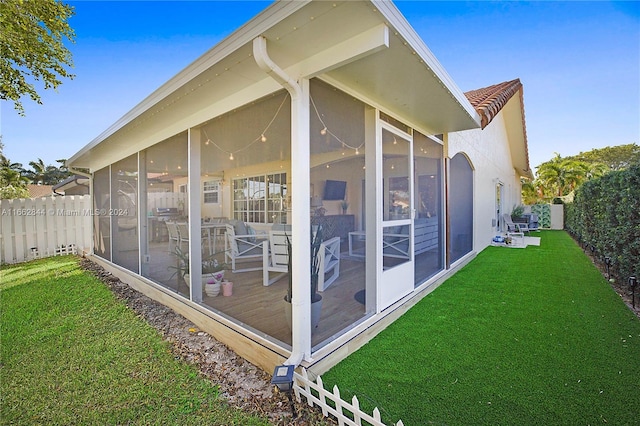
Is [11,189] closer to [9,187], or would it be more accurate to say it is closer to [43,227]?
[9,187]

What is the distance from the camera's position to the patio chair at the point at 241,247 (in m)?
4.68

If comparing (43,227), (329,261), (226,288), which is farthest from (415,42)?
(43,227)

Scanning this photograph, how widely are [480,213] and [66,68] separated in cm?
1072

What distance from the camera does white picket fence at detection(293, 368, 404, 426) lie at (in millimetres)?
1740

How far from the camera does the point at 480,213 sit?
8148 mm

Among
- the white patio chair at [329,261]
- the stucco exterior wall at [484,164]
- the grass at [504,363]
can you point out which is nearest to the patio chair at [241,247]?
the white patio chair at [329,261]

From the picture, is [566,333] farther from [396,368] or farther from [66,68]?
[66,68]

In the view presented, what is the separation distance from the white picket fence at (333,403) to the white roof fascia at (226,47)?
2.39 m

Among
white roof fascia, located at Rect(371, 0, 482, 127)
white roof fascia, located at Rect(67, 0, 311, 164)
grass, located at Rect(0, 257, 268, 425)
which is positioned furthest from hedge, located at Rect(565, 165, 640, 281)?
grass, located at Rect(0, 257, 268, 425)

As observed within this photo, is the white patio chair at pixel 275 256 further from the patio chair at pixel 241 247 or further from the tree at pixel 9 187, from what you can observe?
the tree at pixel 9 187

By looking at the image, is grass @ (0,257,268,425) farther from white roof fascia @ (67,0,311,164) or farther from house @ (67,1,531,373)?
white roof fascia @ (67,0,311,164)

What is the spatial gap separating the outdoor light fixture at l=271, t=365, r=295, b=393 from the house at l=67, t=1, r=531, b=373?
163mm

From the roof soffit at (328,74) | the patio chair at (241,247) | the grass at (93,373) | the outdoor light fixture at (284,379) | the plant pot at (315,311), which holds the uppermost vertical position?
the roof soffit at (328,74)

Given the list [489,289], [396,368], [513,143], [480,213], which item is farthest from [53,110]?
[513,143]
